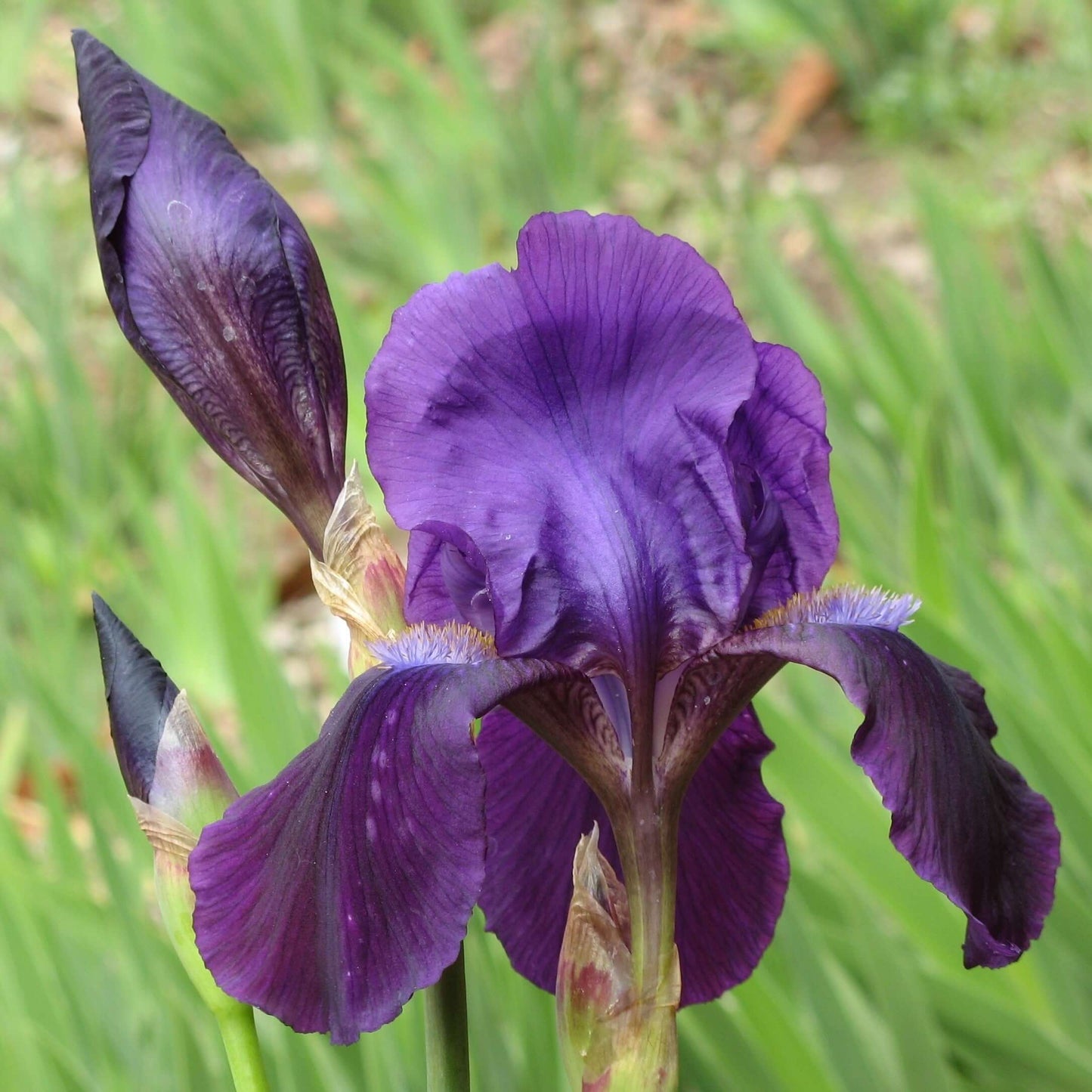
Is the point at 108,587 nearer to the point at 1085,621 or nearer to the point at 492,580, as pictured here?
the point at 1085,621

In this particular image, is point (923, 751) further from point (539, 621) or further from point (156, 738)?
point (156, 738)

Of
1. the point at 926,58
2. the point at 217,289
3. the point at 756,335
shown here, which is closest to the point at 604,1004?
the point at 217,289

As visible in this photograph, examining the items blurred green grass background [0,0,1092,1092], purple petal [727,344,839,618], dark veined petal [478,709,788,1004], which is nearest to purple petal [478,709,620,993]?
dark veined petal [478,709,788,1004]

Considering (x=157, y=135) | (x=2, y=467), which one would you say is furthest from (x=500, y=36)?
(x=157, y=135)

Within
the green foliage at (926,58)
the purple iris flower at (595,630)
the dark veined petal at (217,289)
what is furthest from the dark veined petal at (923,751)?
the green foliage at (926,58)

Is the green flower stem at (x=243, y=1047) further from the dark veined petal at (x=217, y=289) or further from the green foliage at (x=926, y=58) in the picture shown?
the green foliage at (x=926, y=58)

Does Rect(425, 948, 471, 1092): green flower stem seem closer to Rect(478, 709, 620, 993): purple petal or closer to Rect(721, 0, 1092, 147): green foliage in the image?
Rect(478, 709, 620, 993): purple petal
